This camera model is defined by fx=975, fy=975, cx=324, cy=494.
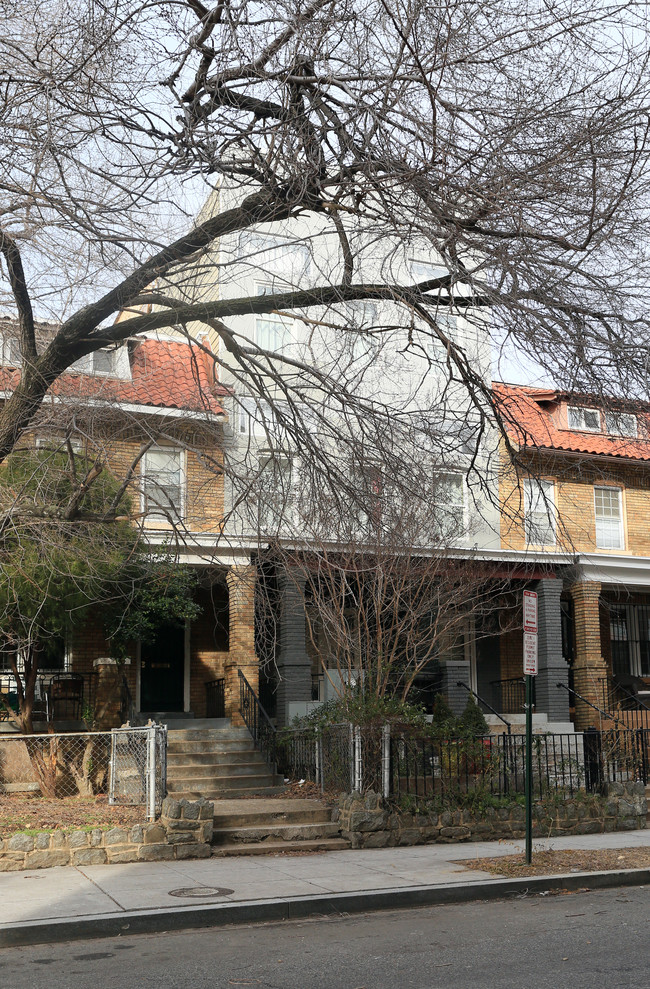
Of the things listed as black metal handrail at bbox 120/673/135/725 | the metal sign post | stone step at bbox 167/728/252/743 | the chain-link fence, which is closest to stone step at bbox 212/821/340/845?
the chain-link fence

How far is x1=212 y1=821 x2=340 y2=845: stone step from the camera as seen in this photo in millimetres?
11938

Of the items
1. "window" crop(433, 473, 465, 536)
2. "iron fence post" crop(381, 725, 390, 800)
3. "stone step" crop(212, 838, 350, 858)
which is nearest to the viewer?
"window" crop(433, 473, 465, 536)

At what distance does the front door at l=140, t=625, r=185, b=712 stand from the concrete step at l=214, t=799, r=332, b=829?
7.29 m

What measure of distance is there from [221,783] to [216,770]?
1.66 feet

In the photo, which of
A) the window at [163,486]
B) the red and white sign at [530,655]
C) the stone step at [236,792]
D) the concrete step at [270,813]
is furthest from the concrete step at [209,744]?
the red and white sign at [530,655]

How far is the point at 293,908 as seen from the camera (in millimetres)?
8562

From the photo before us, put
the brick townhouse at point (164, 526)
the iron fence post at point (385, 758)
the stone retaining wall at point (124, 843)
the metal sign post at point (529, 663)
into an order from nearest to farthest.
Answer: the metal sign post at point (529, 663), the stone retaining wall at point (124, 843), the brick townhouse at point (164, 526), the iron fence post at point (385, 758)

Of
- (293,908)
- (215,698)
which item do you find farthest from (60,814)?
(215,698)

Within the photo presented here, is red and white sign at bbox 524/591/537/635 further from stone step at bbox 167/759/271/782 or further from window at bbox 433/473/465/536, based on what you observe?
stone step at bbox 167/759/271/782

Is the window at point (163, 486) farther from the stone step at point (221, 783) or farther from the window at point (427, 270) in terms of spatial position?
the stone step at point (221, 783)

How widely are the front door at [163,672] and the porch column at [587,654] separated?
861 centimetres

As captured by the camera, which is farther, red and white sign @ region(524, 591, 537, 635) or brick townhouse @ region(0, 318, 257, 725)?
brick townhouse @ region(0, 318, 257, 725)

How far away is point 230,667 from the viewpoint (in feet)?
60.5

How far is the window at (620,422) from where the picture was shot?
7.98m
